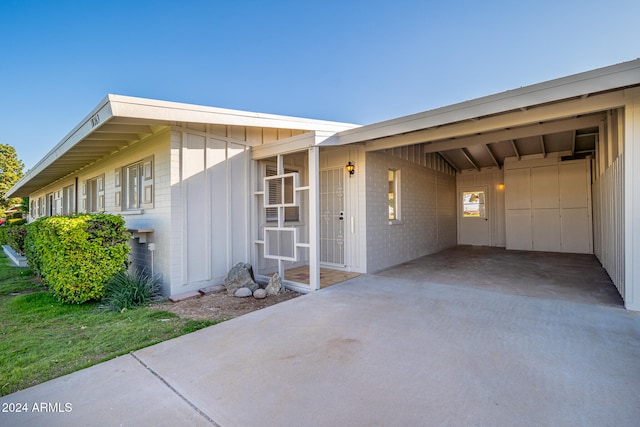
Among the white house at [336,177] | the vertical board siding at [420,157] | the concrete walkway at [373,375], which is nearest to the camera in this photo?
the concrete walkway at [373,375]

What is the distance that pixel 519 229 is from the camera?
34.3 feet

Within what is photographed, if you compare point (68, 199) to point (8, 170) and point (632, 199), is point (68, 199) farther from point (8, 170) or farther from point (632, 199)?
point (8, 170)

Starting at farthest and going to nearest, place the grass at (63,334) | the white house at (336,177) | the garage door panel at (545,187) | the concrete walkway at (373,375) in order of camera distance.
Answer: the garage door panel at (545,187)
the white house at (336,177)
the grass at (63,334)
the concrete walkway at (373,375)

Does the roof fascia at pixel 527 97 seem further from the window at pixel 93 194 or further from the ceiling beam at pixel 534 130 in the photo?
the window at pixel 93 194

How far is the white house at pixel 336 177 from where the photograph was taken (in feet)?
12.8

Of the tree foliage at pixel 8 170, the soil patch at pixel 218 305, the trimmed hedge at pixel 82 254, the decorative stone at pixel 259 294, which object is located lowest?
the soil patch at pixel 218 305

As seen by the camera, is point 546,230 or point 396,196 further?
point 546,230

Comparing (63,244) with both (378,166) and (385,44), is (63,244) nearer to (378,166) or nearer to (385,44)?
(378,166)

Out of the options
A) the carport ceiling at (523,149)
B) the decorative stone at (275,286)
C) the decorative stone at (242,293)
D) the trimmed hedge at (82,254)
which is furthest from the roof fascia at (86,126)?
the carport ceiling at (523,149)

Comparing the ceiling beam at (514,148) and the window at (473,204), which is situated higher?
the ceiling beam at (514,148)

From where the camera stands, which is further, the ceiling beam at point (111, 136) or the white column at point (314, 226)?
the ceiling beam at point (111, 136)

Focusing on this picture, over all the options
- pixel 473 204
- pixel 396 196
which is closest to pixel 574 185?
pixel 473 204

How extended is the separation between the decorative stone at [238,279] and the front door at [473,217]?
10.2 metres

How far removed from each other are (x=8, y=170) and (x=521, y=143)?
38.1 metres
